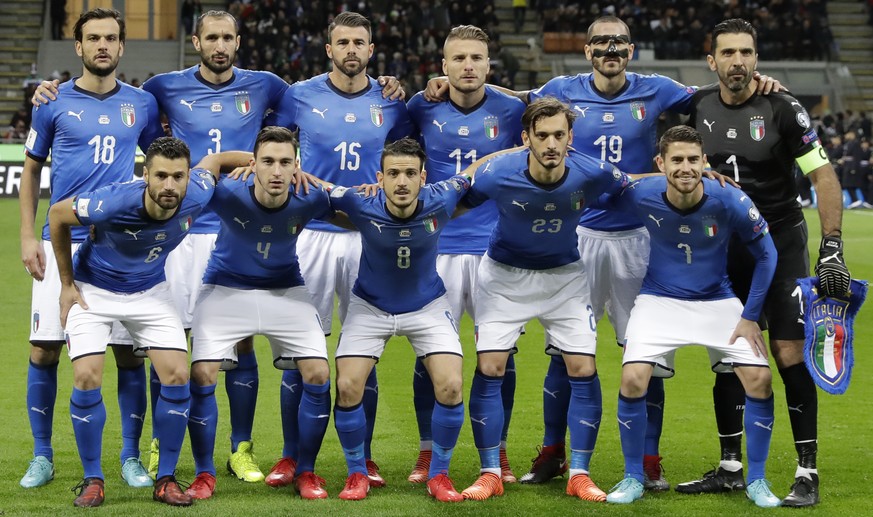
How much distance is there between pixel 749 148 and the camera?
21.7 ft

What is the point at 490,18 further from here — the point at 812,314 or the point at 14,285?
the point at 812,314

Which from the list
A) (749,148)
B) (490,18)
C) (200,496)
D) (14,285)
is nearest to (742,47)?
(749,148)

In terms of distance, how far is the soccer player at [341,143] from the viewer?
23.2 ft

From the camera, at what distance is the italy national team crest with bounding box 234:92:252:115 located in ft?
23.5

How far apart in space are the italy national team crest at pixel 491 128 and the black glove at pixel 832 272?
2039 millimetres

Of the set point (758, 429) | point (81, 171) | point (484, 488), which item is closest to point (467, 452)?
point (484, 488)

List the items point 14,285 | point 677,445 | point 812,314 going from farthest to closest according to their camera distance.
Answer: point 14,285
point 677,445
point 812,314

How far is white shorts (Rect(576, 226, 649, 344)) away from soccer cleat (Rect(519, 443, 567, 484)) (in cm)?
77

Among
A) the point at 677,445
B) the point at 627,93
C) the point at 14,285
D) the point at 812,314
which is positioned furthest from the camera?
the point at 14,285

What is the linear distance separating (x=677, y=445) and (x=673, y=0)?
2838cm

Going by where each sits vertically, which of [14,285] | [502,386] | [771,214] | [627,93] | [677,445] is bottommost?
[14,285]

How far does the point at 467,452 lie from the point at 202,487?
6.53 feet

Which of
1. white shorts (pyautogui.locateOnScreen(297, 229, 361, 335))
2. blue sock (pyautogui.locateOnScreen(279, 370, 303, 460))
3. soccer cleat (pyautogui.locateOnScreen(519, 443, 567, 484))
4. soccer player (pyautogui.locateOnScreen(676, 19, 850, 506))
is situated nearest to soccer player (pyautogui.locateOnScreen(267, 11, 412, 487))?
white shorts (pyautogui.locateOnScreen(297, 229, 361, 335))

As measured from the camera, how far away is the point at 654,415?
6.89m
